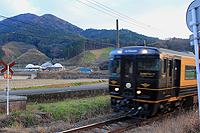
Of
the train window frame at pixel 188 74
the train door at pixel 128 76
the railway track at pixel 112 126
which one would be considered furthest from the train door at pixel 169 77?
the train window frame at pixel 188 74

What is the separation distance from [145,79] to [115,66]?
1.66 metres

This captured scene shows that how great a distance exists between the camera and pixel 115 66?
29.1ft

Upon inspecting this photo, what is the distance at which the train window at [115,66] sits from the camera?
344 inches

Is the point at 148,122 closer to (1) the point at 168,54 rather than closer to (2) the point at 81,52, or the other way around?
(1) the point at 168,54

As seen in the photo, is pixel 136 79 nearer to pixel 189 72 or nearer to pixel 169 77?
pixel 169 77

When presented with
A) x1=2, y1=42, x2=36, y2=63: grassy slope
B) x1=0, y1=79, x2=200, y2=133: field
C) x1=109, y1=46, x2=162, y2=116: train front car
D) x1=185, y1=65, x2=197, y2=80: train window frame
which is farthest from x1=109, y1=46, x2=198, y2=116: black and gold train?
x1=2, y1=42, x2=36, y2=63: grassy slope

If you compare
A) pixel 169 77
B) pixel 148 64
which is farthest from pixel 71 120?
pixel 169 77

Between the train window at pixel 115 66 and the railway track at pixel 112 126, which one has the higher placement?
the train window at pixel 115 66

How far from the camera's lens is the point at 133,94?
8.18 meters

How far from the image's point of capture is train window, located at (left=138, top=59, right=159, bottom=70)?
25.7ft

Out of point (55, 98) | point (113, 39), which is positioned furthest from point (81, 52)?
point (55, 98)

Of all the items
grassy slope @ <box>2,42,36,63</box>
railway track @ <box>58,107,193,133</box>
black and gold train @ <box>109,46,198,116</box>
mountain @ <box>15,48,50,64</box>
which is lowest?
railway track @ <box>58,107,193,133</box>

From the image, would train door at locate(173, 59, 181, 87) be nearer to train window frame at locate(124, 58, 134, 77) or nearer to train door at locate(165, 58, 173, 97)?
train door at locate(165, 58, 173, 97)

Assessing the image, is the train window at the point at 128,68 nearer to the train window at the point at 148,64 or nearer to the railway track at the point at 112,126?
the train window at the point at 148,64
